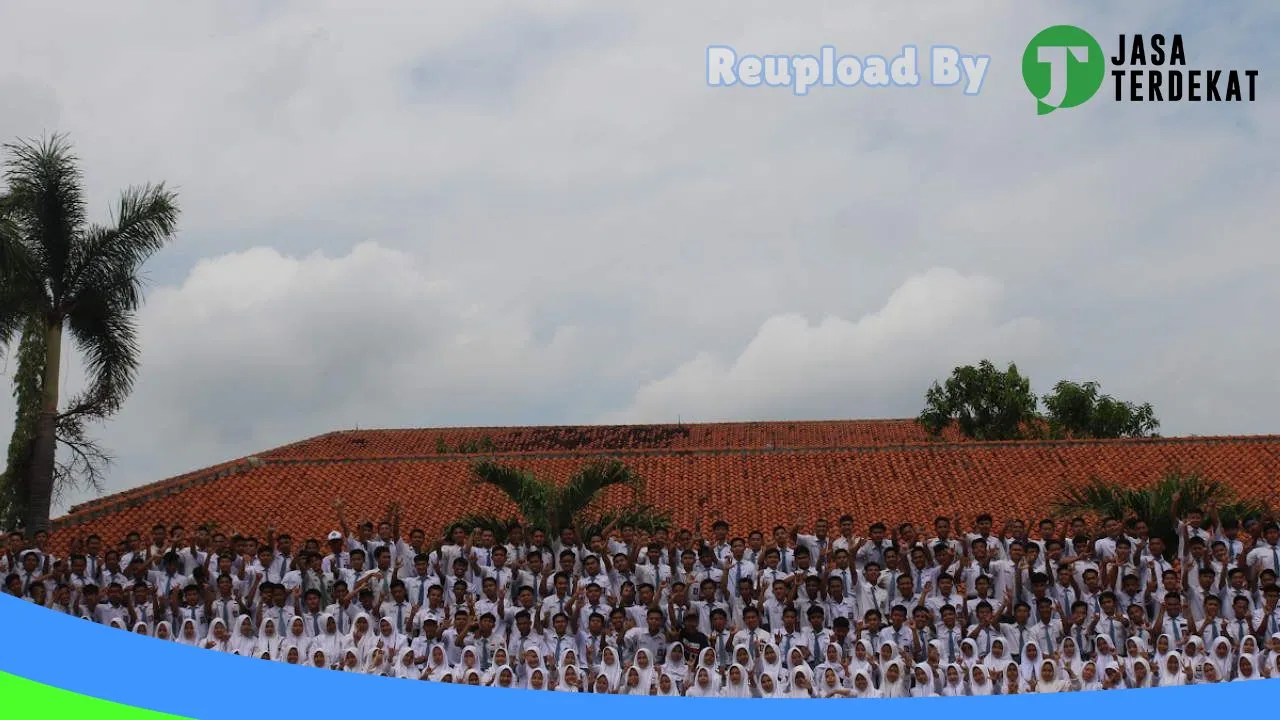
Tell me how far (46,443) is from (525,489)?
812 centimetres

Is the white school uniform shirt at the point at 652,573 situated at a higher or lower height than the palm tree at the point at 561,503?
lower

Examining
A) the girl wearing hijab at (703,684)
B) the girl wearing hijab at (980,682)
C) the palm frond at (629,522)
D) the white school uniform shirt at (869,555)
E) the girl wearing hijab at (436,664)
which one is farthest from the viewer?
the palm frond at (629,522)

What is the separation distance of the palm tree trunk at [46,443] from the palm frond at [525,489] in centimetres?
717

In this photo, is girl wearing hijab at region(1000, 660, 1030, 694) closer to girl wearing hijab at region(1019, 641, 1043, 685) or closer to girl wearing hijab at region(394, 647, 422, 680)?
girl wearing hijab at region(1019, 641, 1043, 685)

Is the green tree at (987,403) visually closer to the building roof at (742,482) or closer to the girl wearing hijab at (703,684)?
the building roof at (742,482)

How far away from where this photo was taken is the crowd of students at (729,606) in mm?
10984

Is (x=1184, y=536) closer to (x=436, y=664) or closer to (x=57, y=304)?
(x=436, y=664)

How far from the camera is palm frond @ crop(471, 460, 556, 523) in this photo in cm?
1412

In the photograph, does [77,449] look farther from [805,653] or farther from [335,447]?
[335,447]

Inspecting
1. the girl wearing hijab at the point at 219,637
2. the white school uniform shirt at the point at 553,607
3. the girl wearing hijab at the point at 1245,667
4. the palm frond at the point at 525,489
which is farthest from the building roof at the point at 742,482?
the girl wearing hijab at the point at 1245,667

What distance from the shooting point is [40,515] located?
18.3 meters

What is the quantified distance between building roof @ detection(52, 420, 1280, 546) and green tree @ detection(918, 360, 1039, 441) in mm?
9975

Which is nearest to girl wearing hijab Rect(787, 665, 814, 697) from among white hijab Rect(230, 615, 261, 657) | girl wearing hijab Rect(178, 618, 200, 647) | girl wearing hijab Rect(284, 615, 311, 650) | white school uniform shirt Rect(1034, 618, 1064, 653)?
white school uniform shirt Rect(1034, 618, 1064, 653)

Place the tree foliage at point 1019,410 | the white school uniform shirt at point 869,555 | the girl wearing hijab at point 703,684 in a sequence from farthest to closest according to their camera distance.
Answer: the tree foliage at point 1019,410 → the white school uniform shirt at point 869,555 → the girl wearing hijab at point 703,684
